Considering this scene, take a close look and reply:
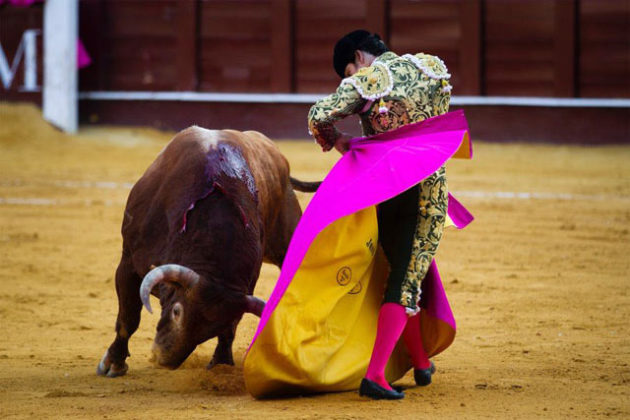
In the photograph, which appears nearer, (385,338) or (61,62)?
(385,338)

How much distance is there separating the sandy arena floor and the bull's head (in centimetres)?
16

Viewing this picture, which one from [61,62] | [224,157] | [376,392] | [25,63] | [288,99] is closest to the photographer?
[376,392]

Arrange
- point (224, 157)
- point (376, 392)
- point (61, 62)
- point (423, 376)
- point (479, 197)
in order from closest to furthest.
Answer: point (376, 392) → point (423, 376) → point (224, 157) → point (479, 197) → point (61, 62)

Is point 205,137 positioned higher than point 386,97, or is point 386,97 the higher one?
point 386,97

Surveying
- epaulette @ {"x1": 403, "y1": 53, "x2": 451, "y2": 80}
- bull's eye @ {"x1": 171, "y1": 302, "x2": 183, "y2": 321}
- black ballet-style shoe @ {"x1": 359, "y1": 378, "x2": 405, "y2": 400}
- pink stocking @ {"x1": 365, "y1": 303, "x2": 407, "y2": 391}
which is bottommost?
black ballet-style shoe @ {"x1": 359, "y1": 378, "x2": 405, "y2": 400}

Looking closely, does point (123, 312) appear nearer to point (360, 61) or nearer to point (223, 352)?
point (223, 352)

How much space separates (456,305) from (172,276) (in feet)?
6.49

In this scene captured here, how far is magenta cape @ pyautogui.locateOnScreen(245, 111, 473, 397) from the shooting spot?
9.73 ft

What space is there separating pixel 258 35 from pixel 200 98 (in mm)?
887

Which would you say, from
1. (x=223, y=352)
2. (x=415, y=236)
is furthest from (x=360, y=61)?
(x=223, y=352)

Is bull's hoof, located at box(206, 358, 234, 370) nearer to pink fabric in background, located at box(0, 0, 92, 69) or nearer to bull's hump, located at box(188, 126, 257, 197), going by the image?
bull's hump, located at box(188, 126, 257, 197)

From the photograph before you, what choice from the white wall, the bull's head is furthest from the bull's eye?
the white wall

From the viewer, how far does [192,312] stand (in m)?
2.95

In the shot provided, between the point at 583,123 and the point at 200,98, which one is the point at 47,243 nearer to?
the point at 200,98
